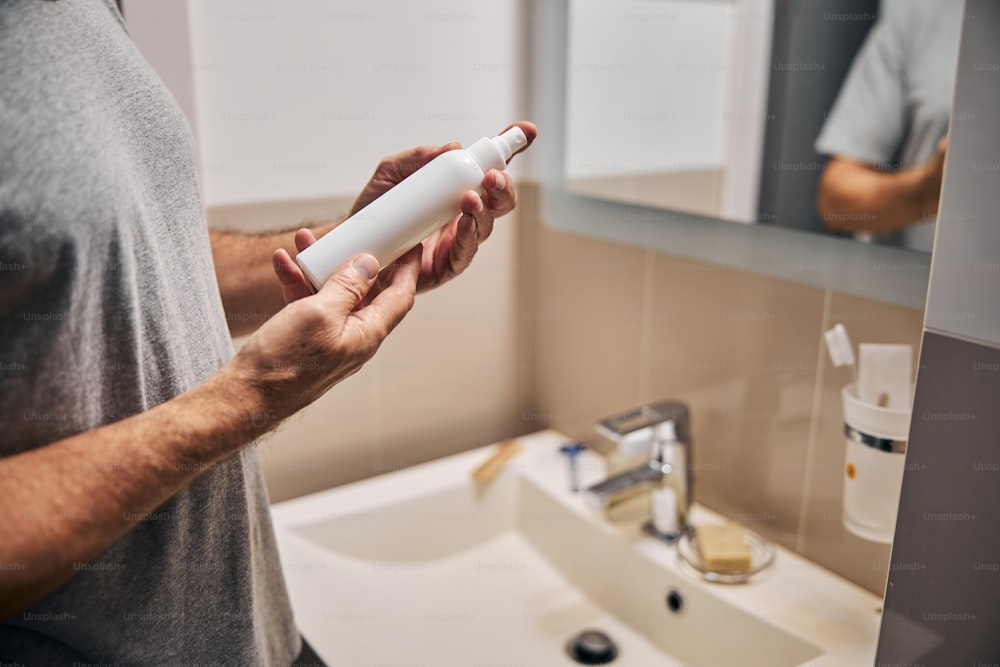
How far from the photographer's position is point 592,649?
905 mm

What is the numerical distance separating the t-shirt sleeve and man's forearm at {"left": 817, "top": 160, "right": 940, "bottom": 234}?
17 millimetres

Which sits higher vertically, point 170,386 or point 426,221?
point 426,221

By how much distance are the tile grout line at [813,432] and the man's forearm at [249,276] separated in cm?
54

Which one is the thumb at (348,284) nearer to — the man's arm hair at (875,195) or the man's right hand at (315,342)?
the man's right hand at (315,342)

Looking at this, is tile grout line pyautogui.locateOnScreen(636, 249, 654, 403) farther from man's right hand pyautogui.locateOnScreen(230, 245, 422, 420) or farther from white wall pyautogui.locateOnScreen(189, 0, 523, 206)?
man's right hand pyautogui.locateOnScreen(230, 245, 422, 420)

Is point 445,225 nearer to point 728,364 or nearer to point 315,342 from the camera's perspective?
point 315,342

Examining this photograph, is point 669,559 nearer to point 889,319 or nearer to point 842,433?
point 842,433

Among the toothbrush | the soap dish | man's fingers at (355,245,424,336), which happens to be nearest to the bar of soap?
the soap dish

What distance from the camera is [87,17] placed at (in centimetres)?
60

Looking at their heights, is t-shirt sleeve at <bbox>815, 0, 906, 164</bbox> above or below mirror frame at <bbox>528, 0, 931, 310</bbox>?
above

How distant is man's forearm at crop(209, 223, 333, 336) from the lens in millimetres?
782

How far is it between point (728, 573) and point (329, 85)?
780 millimetres

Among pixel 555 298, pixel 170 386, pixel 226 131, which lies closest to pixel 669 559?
pixel 555 298

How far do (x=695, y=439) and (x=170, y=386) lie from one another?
0.70 meters
